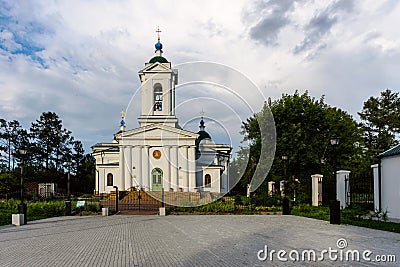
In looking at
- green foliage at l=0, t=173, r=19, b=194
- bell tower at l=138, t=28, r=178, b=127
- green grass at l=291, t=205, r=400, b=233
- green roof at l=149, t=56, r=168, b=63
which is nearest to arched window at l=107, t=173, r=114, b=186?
bell tower at l=138, t=28, r=178, b=127

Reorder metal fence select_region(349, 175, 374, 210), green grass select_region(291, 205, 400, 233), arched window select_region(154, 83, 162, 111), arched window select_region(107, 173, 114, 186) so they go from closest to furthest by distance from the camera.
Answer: green grass select_region(291, 205, 400, 233), metal fence select_region(349, 175, 374, 210), arched window select_region(154, 83, 162, 111), arched window select_region(107, 173, 114, 186)

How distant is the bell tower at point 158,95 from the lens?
42.9m

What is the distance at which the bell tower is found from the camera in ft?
141

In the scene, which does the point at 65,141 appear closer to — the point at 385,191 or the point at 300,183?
the point at 300,183

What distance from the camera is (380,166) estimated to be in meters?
Result: 18.4

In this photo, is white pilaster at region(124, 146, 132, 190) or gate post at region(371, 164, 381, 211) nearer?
gate post at region(371, 164, 381, 211)

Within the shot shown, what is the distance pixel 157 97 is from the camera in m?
44.3

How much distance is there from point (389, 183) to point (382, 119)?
34.1m

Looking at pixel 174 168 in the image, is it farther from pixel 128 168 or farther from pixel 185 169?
pixel 128 168

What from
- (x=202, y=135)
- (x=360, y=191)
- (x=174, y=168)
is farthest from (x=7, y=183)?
(x=360, y=191)

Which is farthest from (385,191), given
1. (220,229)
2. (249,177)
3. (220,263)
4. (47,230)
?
(249,177)

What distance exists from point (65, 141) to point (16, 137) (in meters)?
7.98

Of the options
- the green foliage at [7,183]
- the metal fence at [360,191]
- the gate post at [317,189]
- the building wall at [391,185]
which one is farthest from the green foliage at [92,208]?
the green foliage at [7,183]

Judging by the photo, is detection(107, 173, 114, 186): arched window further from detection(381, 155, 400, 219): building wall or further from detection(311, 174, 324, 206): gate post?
detection(381, 155, 400, 219): building wall
